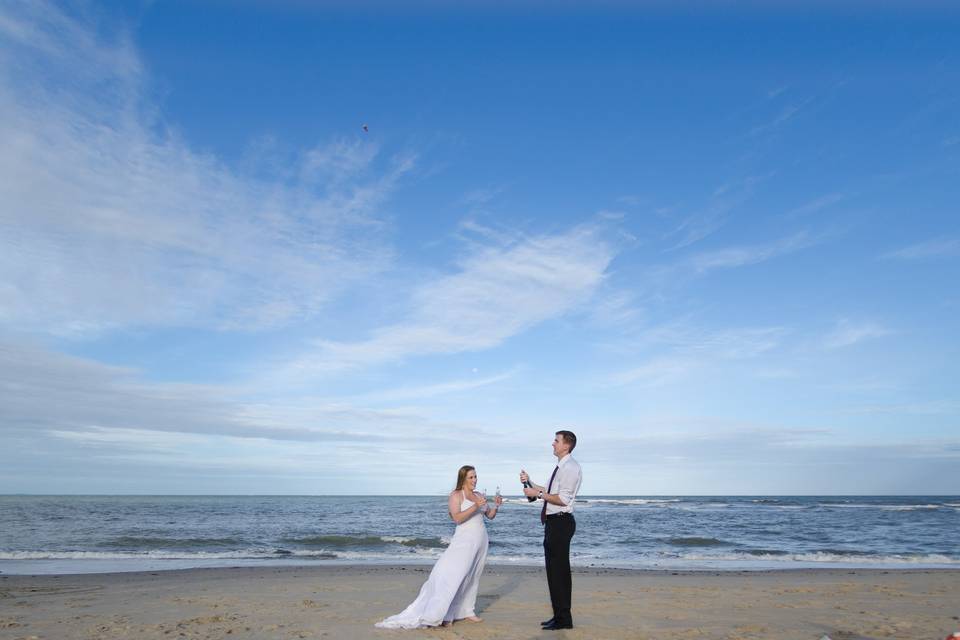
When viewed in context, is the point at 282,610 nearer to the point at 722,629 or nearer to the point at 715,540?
the point at 722,629

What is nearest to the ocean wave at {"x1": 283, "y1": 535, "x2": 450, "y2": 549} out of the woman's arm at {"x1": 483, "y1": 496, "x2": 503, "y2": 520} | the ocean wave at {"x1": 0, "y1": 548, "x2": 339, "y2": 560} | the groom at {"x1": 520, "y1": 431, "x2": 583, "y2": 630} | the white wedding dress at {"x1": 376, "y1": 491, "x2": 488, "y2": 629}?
the ocean wave at {"x1": 0, "y1": 548, "x2": 339, "y2": 560}

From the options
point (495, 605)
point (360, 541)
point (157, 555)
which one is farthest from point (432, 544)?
point (495, 605)

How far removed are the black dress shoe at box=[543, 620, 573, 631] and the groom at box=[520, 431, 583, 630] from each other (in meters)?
0.34

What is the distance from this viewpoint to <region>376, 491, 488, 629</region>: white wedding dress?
6.96 m

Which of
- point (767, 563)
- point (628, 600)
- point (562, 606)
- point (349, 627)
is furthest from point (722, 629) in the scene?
point (767, 563)

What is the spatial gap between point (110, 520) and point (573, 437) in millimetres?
35986

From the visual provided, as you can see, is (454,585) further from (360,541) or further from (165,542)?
(165,542)

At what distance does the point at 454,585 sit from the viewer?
706 centimetres

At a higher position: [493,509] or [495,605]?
[493,509]

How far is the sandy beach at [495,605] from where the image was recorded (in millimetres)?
7070

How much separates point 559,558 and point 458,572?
123 cm

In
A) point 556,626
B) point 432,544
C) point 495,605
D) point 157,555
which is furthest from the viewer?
point 432,544

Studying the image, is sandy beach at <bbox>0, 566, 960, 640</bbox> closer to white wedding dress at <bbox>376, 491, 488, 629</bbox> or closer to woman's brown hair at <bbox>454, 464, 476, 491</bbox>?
white wedding dress at <bbox>376, 491, 488, 629</bbox>

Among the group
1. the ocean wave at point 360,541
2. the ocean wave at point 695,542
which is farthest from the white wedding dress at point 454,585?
the ocean wave at point 695,542
